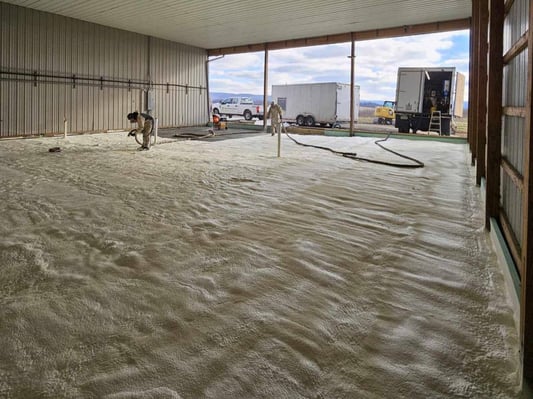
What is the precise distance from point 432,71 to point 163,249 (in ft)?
66.3

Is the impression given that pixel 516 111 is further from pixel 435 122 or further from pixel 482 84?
pixel 435 122

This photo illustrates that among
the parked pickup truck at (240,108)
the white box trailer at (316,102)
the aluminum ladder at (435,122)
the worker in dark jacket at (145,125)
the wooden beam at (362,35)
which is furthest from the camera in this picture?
the parked pickup truck at (240,108)

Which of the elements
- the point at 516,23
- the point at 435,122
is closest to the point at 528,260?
the point at 516,23

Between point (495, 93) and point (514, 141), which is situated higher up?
point (495, 93)

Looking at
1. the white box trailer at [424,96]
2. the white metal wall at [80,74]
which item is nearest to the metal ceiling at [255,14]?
the white metal wall at [80,74]

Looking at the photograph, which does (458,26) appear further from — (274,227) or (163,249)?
(163,249)

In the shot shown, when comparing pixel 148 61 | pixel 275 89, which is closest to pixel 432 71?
pixel 275 89

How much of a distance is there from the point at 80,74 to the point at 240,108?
721 inches

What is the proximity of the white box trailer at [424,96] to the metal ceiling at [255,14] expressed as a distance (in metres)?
4.27

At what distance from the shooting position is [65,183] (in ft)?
22.3

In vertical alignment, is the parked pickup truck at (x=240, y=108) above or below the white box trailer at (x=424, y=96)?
above

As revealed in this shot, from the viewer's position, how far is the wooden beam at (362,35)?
1620 cm

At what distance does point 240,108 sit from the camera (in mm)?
34531

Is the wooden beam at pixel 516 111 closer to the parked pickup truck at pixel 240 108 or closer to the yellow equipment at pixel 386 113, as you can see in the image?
the parked pickup truck at pixel 240 108
